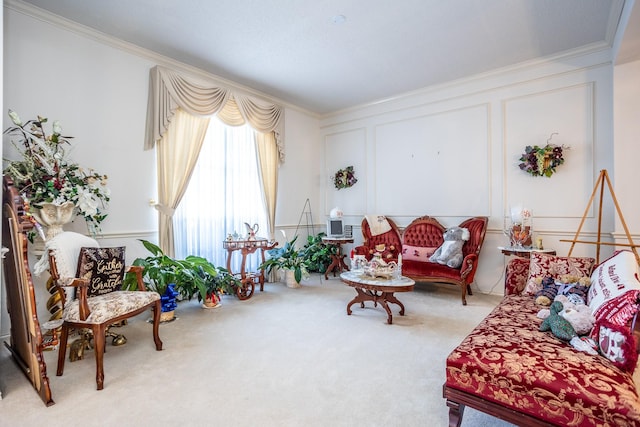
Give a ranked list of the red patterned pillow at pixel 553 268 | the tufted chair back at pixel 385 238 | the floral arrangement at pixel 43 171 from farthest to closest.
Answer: the tufted chair back at pixel 385 238 < the floral arrangement at pixel 43 171 < the red patterned pillow at pixel 553 268

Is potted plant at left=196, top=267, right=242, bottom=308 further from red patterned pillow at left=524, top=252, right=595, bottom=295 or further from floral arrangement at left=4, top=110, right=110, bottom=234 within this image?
red patterned pillow at left=524, top=252, right=595, bottom=295

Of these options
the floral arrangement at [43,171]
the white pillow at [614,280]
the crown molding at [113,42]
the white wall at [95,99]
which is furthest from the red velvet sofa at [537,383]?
the crown molding at [113,42]

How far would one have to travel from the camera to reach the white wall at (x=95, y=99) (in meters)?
2.87

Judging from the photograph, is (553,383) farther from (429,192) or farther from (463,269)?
(429,192)

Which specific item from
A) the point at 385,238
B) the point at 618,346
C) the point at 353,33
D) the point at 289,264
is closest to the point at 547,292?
the point at 618,346

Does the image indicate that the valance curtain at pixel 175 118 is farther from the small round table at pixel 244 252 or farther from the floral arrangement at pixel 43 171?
the floral arrangement at pixel 43 171

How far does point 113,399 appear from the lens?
1.90m

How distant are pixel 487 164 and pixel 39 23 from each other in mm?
5389

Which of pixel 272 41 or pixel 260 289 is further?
pixel 260 289

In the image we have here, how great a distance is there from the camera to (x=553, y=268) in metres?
2.55

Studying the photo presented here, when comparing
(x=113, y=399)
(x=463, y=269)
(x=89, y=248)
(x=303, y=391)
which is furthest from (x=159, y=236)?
(x=463, y=269)

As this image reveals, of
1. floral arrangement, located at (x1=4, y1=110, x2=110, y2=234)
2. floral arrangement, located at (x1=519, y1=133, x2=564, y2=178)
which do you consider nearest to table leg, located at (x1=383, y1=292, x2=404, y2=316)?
floral arrangement, located at (x1=519, y1=133, x2=564, y2=178)

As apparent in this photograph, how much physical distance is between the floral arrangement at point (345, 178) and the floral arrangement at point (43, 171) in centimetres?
Result: 390

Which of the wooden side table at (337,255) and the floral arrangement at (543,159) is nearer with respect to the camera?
the floral arrangement at (543,159)
